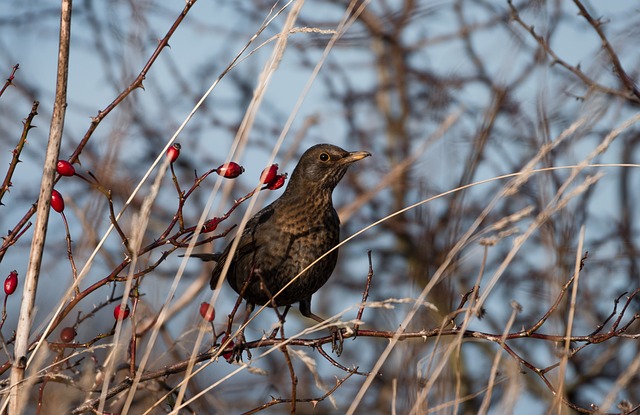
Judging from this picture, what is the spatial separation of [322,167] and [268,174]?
1.54 meters

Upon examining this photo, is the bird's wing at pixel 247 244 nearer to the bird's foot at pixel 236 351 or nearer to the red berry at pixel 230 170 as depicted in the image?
the bird's foot at pixel 236 351

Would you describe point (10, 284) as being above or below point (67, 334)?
above

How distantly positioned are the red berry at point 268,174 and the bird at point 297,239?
94 centimetres

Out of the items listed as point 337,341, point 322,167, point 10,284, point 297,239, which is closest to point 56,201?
point 10,284

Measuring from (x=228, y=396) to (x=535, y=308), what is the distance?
2.60 m

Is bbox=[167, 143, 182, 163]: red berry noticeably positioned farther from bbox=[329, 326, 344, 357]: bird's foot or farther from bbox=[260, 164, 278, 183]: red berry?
bbox=[329, 326, 344, 357]: bird's foot

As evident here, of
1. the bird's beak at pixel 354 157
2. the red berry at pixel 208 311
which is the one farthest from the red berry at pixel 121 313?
the bird's beak at pixel 354 157

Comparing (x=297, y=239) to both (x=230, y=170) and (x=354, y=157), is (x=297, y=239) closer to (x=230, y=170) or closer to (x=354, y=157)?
(x=354, y=157)

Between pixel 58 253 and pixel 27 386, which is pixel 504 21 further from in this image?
pixel 27 386

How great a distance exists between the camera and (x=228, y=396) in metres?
6.72

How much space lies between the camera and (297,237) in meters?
Result: 3.75

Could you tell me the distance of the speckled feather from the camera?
367cm

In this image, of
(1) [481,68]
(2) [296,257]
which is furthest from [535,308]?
(2) [296,257]

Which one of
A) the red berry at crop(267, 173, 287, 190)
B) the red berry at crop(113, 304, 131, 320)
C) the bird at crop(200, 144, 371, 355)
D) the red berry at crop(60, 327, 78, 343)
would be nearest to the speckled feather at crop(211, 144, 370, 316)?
the bird at crop(200, 144, 371, 355)
